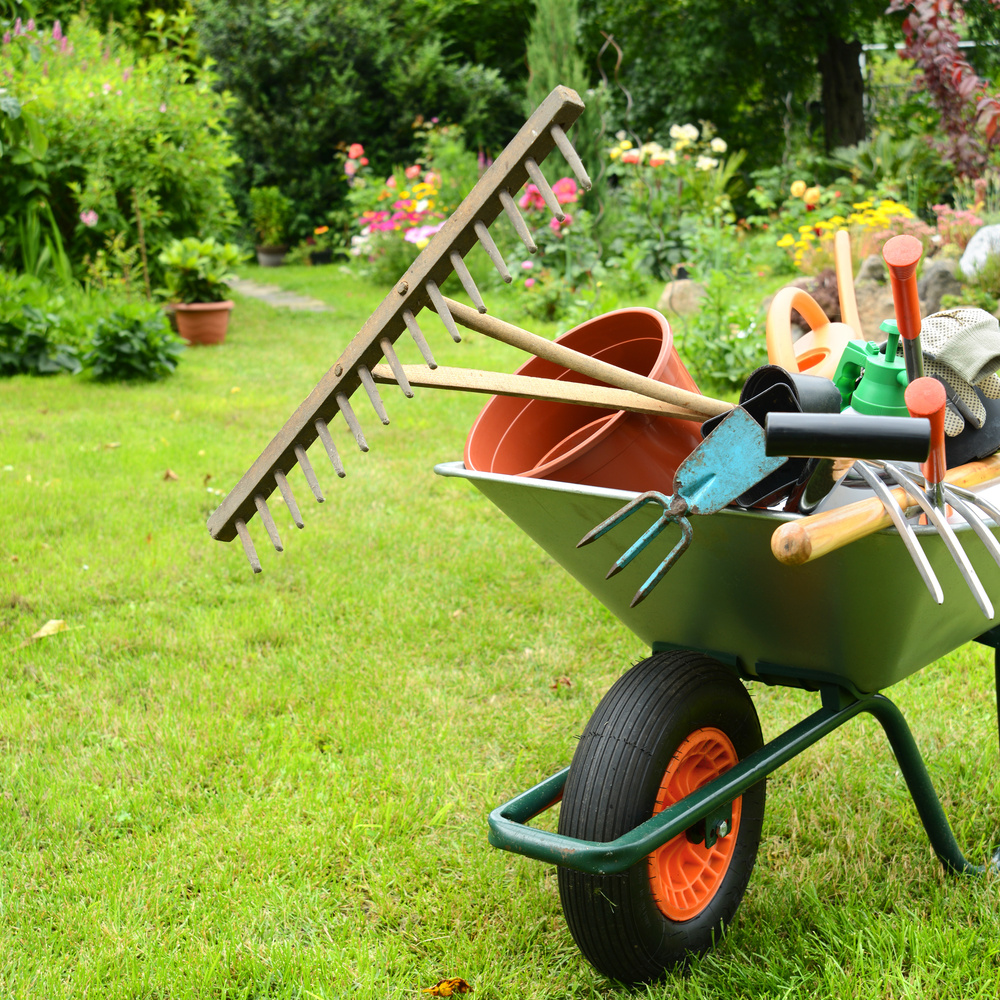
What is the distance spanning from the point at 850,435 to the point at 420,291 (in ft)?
1.69

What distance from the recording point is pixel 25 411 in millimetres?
4449

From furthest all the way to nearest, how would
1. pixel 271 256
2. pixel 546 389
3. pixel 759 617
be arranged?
pixel 271 256 → pixel 759 617 → pixel 546 389

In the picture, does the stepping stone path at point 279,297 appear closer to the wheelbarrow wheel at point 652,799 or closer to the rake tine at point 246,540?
the rake tine at point 246,540

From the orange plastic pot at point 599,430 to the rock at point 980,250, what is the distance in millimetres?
3825

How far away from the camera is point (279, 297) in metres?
9.18

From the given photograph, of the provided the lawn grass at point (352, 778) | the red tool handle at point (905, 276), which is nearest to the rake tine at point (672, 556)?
the red tool handle at point (905, 276)

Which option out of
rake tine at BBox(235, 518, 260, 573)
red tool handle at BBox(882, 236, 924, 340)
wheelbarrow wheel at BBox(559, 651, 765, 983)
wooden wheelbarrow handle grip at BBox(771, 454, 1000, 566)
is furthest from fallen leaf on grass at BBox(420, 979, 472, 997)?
red tool handle at BBox(882, 236, 924, 340)

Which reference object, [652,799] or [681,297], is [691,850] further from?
[681,297]

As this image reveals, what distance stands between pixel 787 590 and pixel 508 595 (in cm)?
157

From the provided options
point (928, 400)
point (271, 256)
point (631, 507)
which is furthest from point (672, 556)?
point (271, 256)

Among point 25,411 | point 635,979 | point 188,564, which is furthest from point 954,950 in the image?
point 25,411

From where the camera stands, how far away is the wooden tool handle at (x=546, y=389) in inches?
42.3

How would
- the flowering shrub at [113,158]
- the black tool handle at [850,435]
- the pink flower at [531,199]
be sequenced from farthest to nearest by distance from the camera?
the pink flower at [531,199] → the flowering shrub at [113,158] → the black tool handle at [850,435]

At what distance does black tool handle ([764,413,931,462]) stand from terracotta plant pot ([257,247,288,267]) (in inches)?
496
